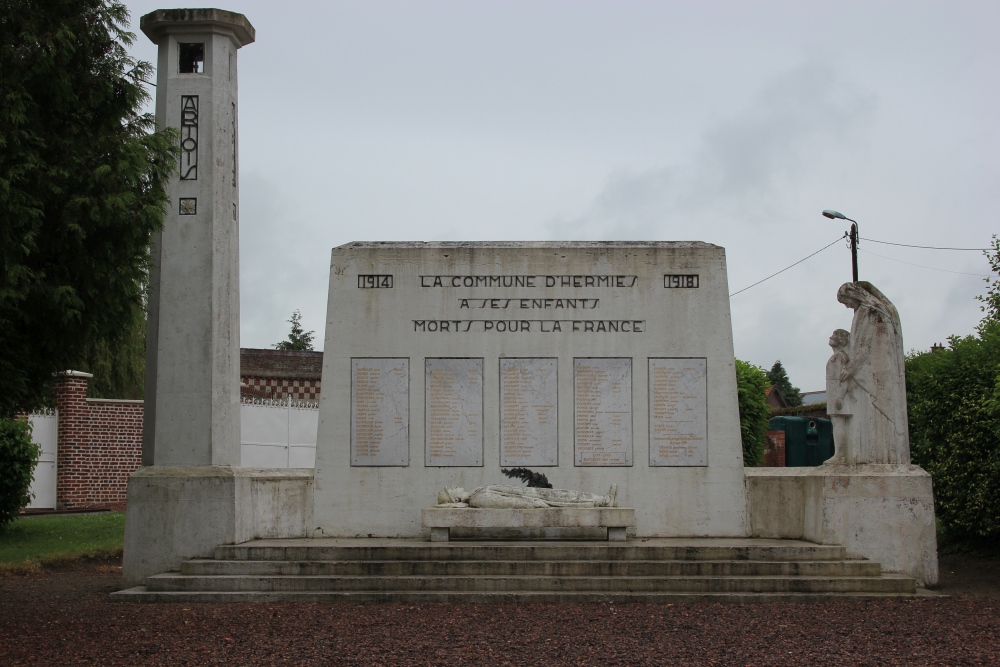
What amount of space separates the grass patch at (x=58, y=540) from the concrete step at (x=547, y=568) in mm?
4572

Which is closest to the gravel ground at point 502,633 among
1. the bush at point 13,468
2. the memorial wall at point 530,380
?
the memorial wall at point 530,380

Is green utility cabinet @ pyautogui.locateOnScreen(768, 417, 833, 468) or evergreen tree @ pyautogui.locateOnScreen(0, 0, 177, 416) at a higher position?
evergreen tree @ pyautogui.locateOnScreen(0, 0, 177, 416)

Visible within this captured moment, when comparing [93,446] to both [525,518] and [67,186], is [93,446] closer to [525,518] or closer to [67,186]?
[525,518]

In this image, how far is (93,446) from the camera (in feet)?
70.0

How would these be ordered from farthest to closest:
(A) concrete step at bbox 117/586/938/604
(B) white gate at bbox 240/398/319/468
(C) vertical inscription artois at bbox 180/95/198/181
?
(B) white gate at bbox 240/398/319/468 < (C) vertical inscription artois at bbox 180/95/198/181 < (A) concrete step at bbox 117/586/938/604

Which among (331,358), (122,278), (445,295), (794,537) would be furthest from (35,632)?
(794,537)

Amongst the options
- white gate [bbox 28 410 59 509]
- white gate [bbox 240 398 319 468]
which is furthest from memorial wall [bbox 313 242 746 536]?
white gate [bbox 28 410 59 509]

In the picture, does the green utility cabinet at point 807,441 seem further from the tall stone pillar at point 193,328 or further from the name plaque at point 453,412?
the tall stone pillar at point 193,328

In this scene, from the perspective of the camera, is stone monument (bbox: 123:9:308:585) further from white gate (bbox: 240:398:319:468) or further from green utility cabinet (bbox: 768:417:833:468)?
green utility cabinet (bbox: 768:417:833:468)

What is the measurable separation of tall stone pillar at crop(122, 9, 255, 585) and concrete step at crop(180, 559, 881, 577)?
37.5 inches

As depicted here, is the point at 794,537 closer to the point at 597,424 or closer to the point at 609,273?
the point at 597,424

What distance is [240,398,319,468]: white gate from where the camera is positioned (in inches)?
865

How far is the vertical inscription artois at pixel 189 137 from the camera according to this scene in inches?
436

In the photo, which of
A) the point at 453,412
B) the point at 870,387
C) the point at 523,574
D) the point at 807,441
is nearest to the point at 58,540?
the point at 453,412
